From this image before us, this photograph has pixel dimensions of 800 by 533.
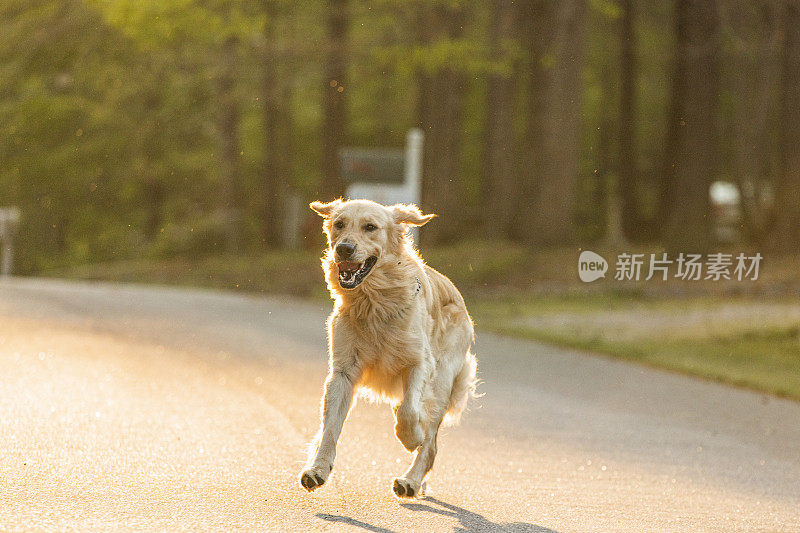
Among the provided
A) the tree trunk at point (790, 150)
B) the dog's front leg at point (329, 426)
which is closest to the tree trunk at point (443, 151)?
the tree trunk at point (790, 150)

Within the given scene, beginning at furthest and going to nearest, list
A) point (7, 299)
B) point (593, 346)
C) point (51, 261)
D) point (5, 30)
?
point (51, 261) < point (5, 30) < point (7, 299) < point (593, 346)

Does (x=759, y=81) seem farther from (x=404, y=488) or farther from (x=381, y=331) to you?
(x=404, y=488)

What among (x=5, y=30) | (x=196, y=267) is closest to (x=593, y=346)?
(x=196, y=267)

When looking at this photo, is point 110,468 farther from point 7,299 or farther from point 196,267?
point 196,267

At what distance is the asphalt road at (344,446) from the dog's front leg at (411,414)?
36 cm

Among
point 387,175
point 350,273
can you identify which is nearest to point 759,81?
point 387,175

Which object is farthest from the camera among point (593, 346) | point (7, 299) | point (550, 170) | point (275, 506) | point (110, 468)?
point (550, 170)

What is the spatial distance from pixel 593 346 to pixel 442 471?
336 inches

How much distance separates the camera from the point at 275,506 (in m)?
Answer: 6.25

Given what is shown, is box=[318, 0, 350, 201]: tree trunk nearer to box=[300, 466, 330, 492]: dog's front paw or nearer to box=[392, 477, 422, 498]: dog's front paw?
box=[392, 477, 422, 498]: dog's front paw

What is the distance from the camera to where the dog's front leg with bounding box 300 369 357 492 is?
600 centimetres
